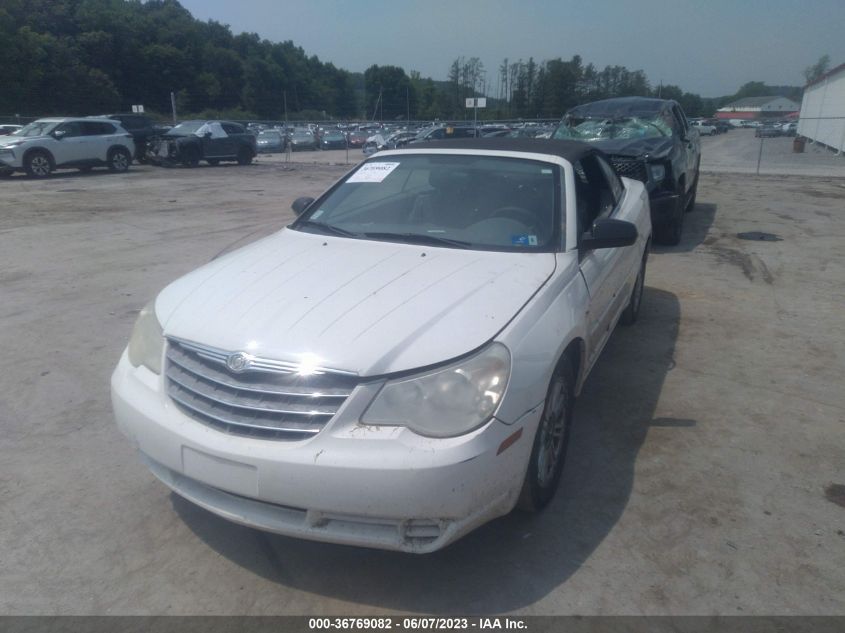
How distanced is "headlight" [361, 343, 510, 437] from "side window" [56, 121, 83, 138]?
68.9 ft

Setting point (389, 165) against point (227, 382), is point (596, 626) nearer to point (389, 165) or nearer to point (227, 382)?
point (227, 382)

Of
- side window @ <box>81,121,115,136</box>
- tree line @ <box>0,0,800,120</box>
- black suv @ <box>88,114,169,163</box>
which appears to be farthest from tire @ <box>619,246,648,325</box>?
tree line @ <box>0,0,800,120</box>

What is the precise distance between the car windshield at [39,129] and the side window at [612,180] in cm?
1933

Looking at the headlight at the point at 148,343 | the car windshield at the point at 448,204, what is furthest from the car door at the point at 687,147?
the headlight at the point at 148,343

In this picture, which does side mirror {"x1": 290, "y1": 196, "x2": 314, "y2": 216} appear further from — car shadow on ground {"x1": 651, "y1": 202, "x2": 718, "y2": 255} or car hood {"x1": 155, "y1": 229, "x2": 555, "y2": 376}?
car shadow on ground {"x1": 651, "y1": 202, "x2": 718, "y2": 255}

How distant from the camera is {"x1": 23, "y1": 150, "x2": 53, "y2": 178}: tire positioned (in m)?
19.4

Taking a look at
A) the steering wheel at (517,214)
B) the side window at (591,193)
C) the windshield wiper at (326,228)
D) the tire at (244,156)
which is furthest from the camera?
the tire at (244,156)

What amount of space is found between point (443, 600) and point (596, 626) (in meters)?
0.56

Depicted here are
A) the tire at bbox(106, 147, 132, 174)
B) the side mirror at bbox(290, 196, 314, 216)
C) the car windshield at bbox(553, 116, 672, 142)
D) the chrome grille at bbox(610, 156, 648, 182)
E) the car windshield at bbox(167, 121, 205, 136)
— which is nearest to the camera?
the side mirror at bbox(290, 196, 314, 216)

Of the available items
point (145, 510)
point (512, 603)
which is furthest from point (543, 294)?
point (145, 510)

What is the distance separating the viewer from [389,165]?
4.48 metres

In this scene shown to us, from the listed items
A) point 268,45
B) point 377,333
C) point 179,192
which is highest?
point 268,45

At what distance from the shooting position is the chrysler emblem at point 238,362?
8.52ft

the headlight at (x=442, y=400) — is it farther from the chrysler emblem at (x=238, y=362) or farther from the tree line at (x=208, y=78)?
the tree line at (x=208, y=78)
